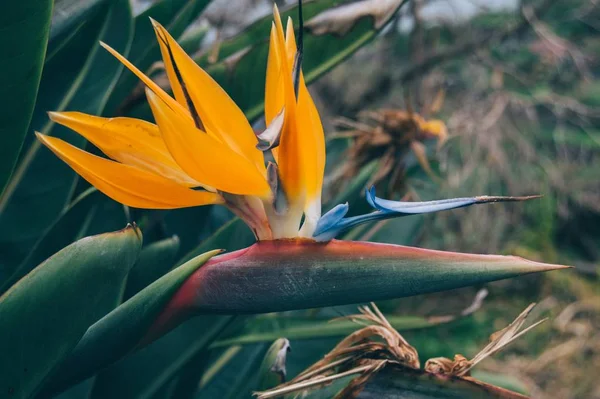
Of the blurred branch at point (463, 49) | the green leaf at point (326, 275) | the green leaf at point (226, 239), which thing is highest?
the green leaf at point (326, 275)

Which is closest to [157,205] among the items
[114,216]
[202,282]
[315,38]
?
[202,282]

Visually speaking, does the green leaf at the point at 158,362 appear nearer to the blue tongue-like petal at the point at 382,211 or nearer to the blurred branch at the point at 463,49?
the blue tongue-like petal at the point at 382,211

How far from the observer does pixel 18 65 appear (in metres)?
0.50

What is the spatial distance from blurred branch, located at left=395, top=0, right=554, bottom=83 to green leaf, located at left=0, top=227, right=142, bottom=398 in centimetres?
224

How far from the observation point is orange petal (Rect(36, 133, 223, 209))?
44cm

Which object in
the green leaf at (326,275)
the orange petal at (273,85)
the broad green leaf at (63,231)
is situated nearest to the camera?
the green leaf at (326,275)

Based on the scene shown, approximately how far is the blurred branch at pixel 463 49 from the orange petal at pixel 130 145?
7.10 feet

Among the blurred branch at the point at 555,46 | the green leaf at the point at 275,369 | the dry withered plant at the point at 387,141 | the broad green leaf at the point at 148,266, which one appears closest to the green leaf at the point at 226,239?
the broad green leaf at the point at 148,266

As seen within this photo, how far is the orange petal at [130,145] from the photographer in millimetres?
447

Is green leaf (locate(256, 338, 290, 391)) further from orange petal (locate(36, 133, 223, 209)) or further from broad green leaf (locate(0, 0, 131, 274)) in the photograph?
broad green leaf (locate(0, 0, 131, 274))

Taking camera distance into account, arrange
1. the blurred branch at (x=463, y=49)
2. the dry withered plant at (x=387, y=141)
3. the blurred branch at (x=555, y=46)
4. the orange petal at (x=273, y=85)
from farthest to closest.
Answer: the blurred branch at (x=463, y=49), the blurred branch at (x=555, y=46), the dry withered plant at (x=387, y=141), the orange petal at (x=273, y=85)

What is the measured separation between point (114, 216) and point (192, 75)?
0.25 m

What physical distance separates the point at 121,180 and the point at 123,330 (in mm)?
101

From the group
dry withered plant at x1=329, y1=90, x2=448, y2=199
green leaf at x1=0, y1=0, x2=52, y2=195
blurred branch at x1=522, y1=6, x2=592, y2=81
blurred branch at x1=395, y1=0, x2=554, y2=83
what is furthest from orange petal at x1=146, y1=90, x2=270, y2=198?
blurred branch at x1=395, y1=0, x2=554, y2=83
